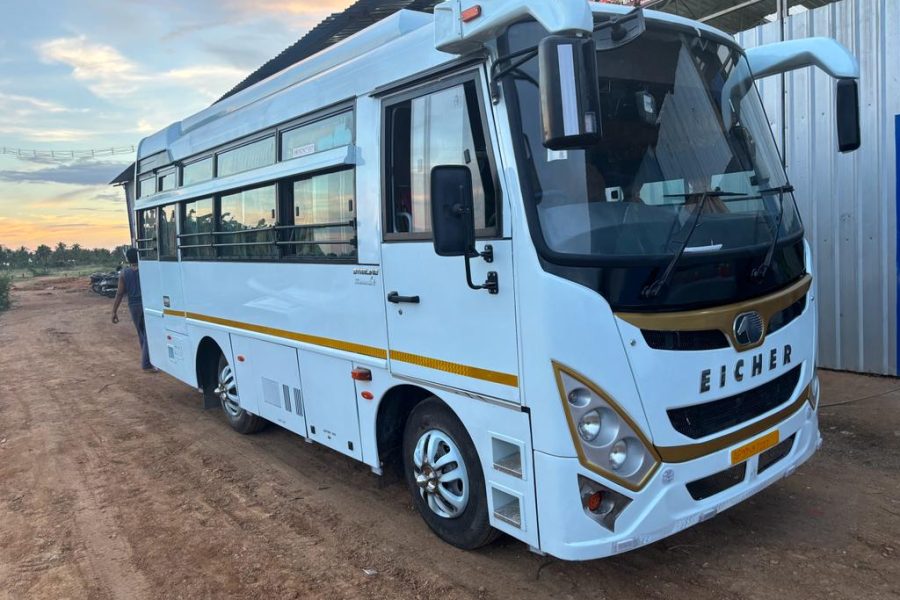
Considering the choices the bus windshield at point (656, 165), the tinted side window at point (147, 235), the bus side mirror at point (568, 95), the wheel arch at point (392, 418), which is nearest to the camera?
the bus side mirror at point (568, 95)

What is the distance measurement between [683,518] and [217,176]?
5167mm

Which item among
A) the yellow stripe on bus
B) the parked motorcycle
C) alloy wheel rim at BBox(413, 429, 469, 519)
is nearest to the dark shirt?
the yellow stripe on bus

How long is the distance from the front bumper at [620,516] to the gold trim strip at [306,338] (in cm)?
151

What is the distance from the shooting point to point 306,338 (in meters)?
5.12

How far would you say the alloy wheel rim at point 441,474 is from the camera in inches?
151

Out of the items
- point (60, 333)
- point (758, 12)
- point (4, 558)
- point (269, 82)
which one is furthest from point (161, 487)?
point (60, 333)

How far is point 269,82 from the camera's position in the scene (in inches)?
233

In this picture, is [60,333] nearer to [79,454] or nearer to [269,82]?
[79,454]

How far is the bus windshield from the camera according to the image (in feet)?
10.4

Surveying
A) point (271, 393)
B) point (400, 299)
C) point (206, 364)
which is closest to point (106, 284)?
point (206, 364)

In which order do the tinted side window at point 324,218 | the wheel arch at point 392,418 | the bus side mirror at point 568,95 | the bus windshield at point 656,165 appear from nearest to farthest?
the bus side mirror at point 568,95 < the bus windshield at point 656,165 < the wheel arch at point 392,418 < the tinted side window at point 324,218

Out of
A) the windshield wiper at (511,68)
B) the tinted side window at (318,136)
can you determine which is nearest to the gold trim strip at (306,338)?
the tinted side window at (318,136)

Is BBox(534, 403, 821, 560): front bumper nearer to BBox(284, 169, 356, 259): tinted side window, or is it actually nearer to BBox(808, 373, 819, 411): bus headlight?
BBox(808, 373, 819, 411): bus headlight

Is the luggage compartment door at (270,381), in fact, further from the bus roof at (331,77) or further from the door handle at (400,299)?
the bus roof at (331,77)
